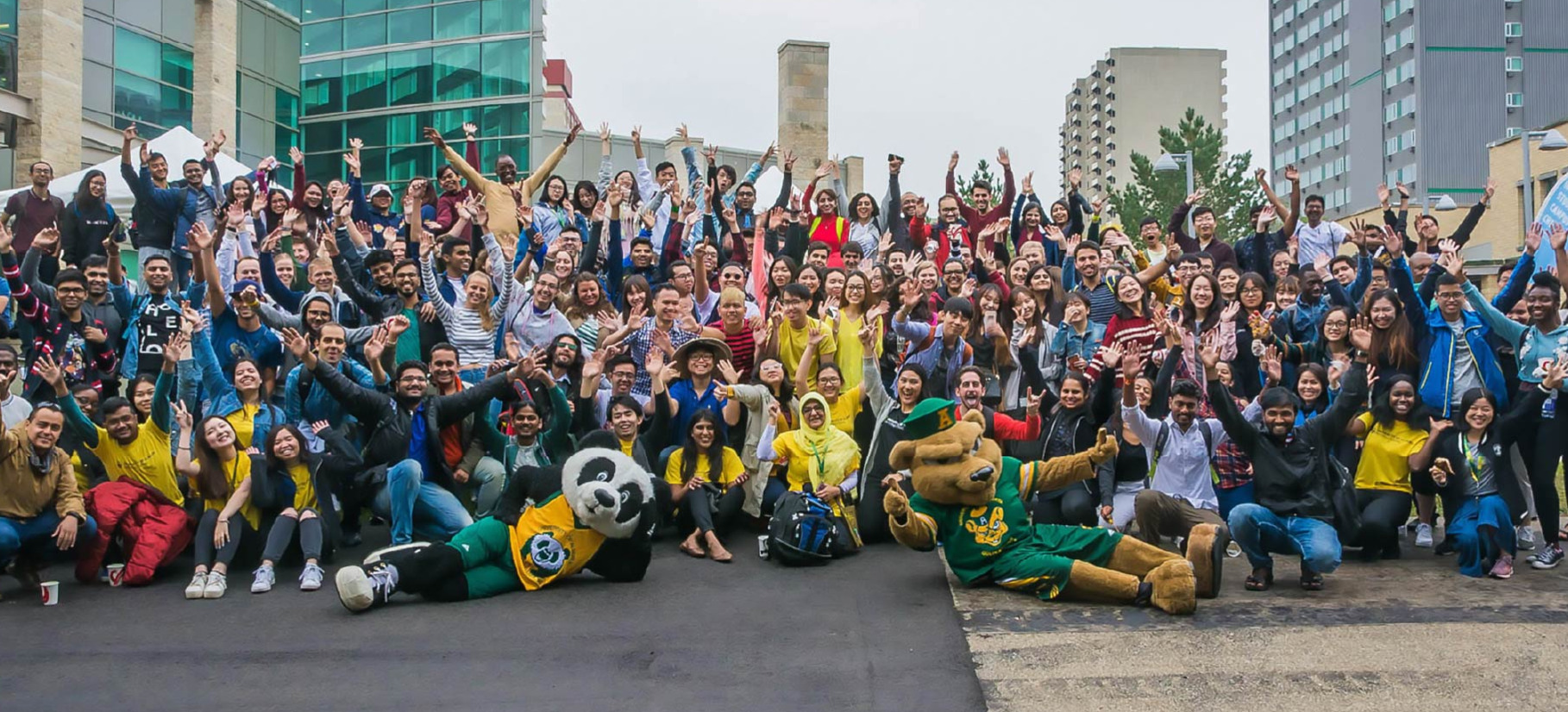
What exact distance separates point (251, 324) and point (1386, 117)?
81.9 metres

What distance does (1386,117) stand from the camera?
7794 centimetres

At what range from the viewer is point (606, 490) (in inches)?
272

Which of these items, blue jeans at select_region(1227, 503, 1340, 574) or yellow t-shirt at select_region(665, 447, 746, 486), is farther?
yellow t-shirt at select_region(665, 447, 746, 486)

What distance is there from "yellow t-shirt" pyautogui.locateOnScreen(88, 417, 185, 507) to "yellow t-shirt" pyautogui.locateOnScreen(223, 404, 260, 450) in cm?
46

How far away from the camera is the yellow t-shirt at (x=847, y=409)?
28.9 ft

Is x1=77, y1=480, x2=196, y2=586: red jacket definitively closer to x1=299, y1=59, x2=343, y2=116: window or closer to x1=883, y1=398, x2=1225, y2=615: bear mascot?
x1=883, y1=398, x2=1225, y2=615: bear mascot

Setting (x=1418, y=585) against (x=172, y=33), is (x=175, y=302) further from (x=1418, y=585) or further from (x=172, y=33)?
(x=172, y=33)

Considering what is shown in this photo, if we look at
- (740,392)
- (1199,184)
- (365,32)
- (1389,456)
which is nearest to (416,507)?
(740,392)

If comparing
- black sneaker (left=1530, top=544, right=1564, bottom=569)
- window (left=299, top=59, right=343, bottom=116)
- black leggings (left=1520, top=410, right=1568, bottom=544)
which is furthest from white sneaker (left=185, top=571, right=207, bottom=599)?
window (left=299, top=59, right=343, bottom=116)

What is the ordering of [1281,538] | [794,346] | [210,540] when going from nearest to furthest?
[1281,538]
[210,540]
[794,346]

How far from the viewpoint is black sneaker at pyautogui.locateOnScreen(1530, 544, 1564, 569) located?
7.55 metres

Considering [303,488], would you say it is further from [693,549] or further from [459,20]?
[459,20]

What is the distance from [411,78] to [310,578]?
23.9 meters

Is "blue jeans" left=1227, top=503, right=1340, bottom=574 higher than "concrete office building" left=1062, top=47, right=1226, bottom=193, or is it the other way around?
"concrete office building" left=1062, top=47, right=1226, bottom=193
